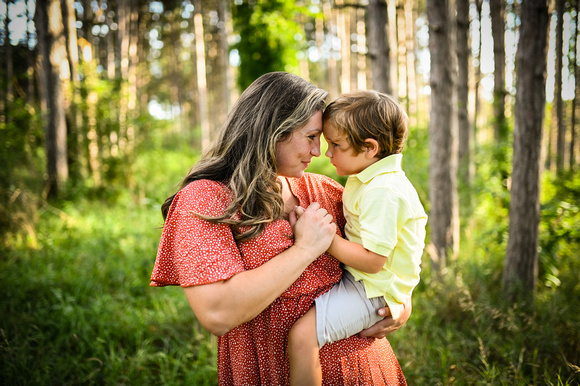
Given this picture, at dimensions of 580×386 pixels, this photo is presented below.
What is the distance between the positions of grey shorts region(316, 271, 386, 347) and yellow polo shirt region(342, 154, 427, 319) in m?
0.04

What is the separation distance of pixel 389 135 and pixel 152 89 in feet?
95.4

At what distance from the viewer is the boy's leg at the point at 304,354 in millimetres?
1401

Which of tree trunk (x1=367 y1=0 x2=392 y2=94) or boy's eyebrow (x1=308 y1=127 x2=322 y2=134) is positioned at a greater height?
tree trunk (x1=367 y1=0 x2=392 y2=94)

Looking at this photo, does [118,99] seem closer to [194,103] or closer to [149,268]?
[149,268]

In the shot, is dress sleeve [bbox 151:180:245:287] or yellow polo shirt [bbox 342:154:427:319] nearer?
dress sleeve [bbox 151:180:245:287]

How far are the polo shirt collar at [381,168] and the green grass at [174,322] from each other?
52.6 inches

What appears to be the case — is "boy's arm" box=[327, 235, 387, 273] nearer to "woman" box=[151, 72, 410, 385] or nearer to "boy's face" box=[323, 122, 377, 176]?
"woman" box=[151, 72, 410, 385]

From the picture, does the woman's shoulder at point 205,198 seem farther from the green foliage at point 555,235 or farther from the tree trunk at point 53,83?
the tree trunk at point 53,83

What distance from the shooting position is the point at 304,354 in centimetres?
140

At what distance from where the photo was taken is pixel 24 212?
216 inches

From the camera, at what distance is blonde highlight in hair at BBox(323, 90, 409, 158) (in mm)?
1664

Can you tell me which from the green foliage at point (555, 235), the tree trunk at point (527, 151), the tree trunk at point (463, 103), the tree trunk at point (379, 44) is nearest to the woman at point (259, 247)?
the tree trunk at point (527, 151)

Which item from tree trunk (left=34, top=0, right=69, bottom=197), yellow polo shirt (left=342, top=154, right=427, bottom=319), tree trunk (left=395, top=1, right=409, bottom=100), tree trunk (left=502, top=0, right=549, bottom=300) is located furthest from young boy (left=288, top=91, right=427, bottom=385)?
tree trunk (left=395, top=1, right=409, bottom=100)

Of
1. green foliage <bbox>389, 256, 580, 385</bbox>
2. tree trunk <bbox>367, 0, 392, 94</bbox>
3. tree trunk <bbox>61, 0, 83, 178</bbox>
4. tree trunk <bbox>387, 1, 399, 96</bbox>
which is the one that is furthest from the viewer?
tree trunk <bbox>61, 0, 83, 178</bbox>
